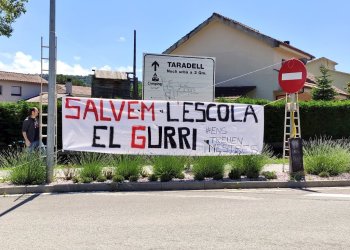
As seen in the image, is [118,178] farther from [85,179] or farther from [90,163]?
[90,163]

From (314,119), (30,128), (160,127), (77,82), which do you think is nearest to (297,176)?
(160,127)

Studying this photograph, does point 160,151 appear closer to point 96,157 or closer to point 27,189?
point 96,157

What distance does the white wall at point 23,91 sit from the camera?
59250 mm

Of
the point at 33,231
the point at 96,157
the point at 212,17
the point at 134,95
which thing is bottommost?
the point at 33,231

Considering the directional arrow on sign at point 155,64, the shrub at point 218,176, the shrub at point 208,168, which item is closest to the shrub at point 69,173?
the shrub at point 208,168

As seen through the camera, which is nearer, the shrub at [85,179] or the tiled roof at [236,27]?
the shrub at [85,179]

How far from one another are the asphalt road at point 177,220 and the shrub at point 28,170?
3.07ft

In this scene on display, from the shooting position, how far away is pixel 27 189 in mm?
10242

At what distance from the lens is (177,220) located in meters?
7.25

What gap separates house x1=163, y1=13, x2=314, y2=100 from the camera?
86.8 feet

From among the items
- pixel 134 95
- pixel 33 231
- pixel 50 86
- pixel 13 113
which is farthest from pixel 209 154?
pixel 134 95

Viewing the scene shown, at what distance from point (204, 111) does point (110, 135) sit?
2.60 metres

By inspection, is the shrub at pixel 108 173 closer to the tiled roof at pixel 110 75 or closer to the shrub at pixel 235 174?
the shrub at pixel 235 174

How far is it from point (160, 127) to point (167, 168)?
1347 millimetres
